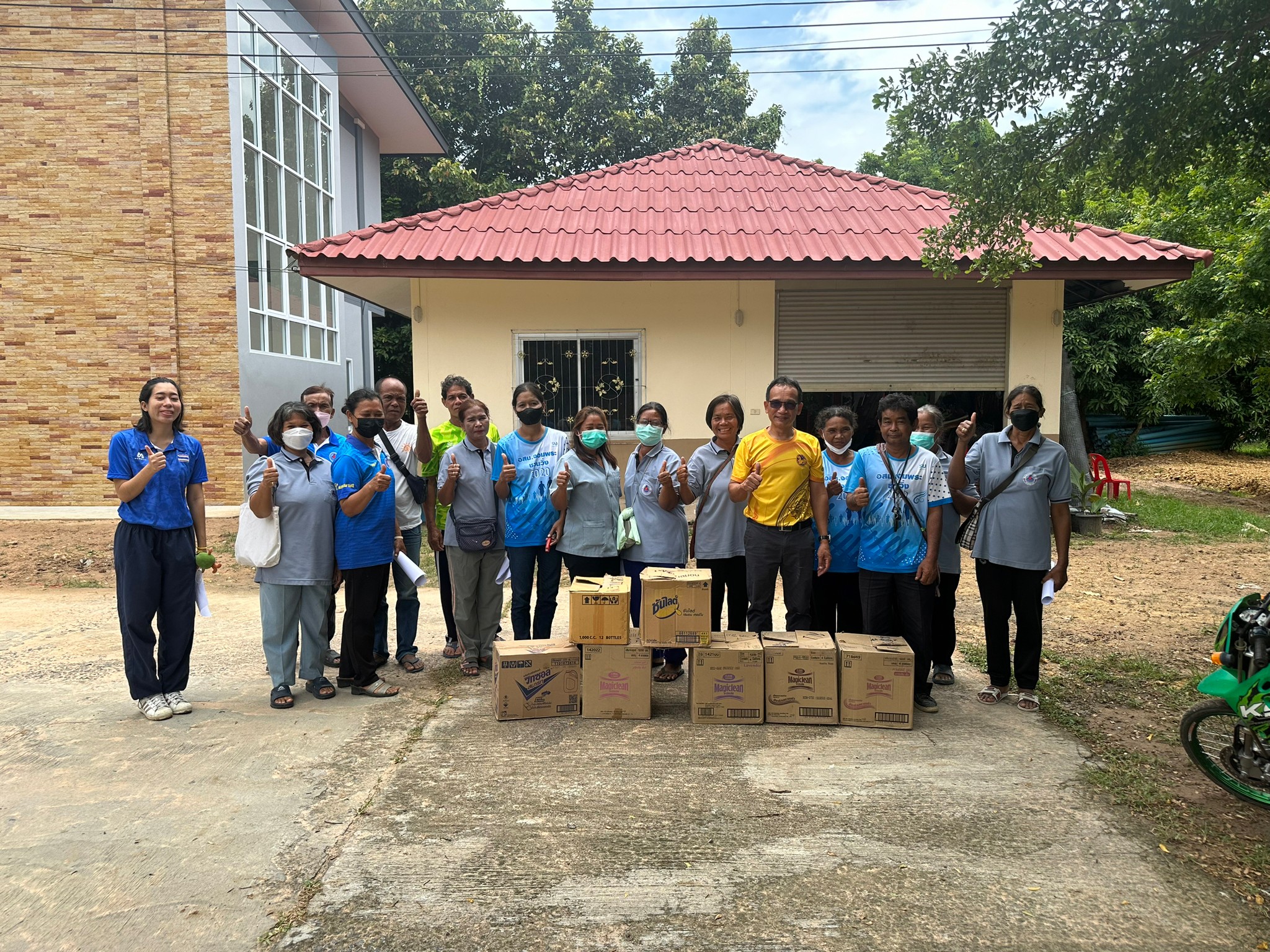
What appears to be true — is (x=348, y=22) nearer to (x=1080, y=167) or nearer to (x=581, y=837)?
(x=1080, y=167)

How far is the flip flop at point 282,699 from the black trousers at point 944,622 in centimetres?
366

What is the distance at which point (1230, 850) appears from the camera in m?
3.52

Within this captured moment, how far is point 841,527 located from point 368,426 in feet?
8.97

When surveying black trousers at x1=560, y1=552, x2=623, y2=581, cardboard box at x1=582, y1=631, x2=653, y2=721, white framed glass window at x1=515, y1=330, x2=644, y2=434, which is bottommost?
cardboard box at x1=582, y1=631, x2=653, y2=721

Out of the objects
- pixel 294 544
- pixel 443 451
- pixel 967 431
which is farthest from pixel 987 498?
pixel 294 544

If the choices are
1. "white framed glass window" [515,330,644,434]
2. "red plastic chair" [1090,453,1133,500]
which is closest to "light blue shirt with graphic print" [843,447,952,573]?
"white framed glass window" [515,330,644,434]

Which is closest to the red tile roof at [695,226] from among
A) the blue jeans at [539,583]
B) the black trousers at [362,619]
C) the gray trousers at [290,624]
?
the blue jeans at [539,583]

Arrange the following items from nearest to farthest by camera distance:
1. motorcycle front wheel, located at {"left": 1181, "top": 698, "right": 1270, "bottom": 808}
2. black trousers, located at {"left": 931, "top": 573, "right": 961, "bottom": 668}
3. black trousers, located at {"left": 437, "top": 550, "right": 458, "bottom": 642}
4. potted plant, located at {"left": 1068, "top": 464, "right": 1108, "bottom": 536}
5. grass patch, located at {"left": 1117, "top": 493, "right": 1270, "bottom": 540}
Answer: motorcycle front wheel, located at {"left": 1181, "top": 698, "right": 1270, "bottom": 808} → black trousers, located at {"left": 931, "top": 573, "right": 961, "bottom": 668} → black trousers, located at {"left": 437, "top": 550, "right": 458, "bottom": 642} → potted plant, located at {"left": 1068, "top": 464, "right": 1108, "bottom": 536} → grass patch, located at {"left": 1117, "top": 493, "right": 1270, "bottom": 540}

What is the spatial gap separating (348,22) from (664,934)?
1738cm

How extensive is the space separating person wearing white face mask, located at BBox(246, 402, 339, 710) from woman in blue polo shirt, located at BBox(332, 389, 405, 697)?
0.08 m

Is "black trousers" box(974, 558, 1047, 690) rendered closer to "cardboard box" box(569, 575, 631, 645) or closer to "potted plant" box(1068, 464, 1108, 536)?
"cardboard box" box(569, 575, 631, 645)

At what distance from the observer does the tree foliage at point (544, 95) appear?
25.7 m

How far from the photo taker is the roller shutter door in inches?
402

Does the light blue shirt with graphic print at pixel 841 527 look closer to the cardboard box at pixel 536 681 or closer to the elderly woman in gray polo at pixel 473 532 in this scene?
the cardboard box at pixel 536 681
